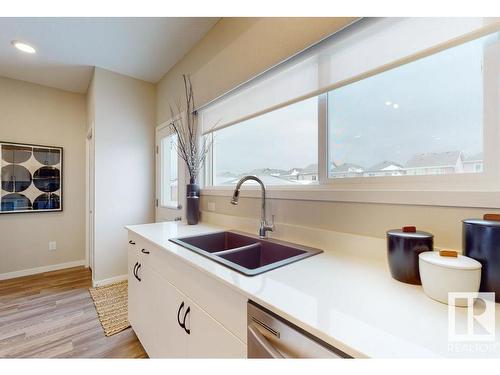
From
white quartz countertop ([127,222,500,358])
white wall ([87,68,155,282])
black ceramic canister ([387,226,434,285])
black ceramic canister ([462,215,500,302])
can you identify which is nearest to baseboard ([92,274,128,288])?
white wall ([87,68,155,282])

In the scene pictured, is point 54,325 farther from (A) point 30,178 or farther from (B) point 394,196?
(B) point 394,196

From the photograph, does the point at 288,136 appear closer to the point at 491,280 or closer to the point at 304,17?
the point at 304,17

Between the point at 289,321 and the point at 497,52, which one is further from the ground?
the point at 497,52

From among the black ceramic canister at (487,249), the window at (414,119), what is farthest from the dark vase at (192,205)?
the black ceramic canister at (487,249)

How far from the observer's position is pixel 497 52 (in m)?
0.78

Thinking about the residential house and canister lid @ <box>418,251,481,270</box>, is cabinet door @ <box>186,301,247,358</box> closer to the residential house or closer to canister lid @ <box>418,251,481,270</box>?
canister lid @ <box>418,251,481,270</box>

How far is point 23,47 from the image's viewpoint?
7.50 feet

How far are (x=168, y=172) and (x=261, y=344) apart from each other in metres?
2.68

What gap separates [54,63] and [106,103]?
0.66m

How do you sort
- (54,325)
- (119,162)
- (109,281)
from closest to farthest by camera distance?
(54,325), (109,281), (119,162)

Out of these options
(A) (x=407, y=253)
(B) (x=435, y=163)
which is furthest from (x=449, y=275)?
(B) (x=435, y=163)

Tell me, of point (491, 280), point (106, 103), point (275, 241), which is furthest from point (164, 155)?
point (491, 280)

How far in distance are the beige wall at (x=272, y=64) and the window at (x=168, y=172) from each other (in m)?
0.90

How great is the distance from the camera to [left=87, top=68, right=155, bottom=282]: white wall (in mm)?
2699
